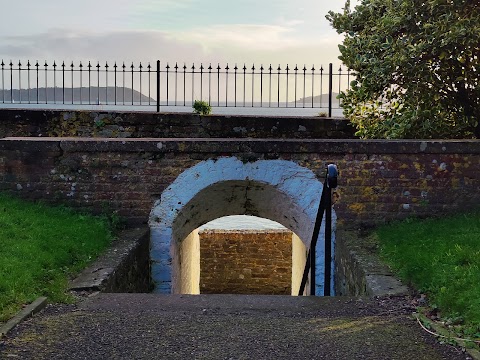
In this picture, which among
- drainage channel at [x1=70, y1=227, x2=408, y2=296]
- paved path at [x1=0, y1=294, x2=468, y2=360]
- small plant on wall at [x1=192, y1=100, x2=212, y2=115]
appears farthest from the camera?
small plant on wall at [x1=192, y1=100, x2=212, y2=115]

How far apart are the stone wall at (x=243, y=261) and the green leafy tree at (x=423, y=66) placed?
402 cm

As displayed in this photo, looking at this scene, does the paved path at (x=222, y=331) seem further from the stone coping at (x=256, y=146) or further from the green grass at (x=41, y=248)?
the stone coping at (x=256, y=146)

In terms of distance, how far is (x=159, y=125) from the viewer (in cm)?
1023

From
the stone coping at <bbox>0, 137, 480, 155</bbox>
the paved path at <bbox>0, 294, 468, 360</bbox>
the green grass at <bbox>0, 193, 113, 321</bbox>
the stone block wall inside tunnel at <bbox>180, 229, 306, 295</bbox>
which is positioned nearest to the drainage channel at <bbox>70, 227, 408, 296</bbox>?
the green grass at <bbox>0, 193, 113, 321</bbox>

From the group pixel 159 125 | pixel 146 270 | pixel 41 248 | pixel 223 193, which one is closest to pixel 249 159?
pixel 223 193

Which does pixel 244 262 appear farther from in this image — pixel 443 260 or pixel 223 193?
pixel 443 260

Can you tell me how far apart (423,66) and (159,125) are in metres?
4.93

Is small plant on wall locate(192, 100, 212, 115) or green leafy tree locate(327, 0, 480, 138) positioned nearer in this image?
green leafy tree locate(327, 0, 480, 138)

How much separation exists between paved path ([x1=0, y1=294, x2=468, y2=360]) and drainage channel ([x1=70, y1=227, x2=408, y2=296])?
267mm

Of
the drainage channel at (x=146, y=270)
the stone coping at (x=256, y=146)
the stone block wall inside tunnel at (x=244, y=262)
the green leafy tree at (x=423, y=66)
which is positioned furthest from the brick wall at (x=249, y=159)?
the stone block wall inside tunnel at (x=244, y=262)

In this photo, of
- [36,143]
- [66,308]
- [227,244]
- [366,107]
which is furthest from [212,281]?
[66,308]

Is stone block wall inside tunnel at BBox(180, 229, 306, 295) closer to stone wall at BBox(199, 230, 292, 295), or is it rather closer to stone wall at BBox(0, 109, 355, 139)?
stone wall at BBox(199, 230, 292, 295)

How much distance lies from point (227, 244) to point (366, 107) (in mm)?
4343

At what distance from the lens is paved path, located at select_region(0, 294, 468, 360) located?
10.5 feet
